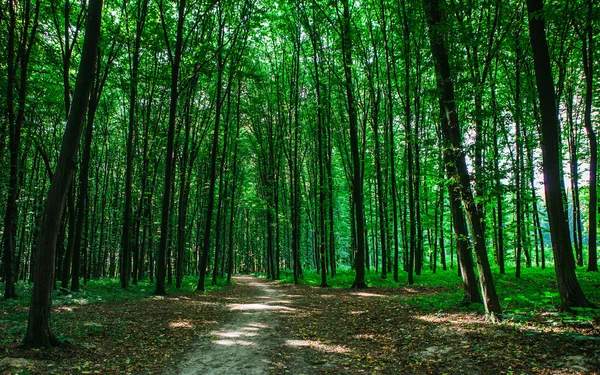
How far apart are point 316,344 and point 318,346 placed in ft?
0.54

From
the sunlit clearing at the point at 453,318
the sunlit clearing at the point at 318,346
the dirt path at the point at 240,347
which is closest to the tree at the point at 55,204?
the dirt path at the point at 240,347

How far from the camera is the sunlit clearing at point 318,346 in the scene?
6.13 meters

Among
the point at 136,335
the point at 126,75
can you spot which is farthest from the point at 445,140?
the point at 126,75

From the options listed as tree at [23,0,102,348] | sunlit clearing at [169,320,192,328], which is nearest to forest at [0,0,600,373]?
tree at [23,0,102,348]

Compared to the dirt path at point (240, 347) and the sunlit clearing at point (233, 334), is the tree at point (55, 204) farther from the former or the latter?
the sunlit clearing at point (233, 334)

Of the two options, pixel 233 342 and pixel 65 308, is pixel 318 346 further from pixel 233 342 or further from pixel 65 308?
pixel 65 308

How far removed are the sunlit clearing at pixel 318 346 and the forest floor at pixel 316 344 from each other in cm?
2

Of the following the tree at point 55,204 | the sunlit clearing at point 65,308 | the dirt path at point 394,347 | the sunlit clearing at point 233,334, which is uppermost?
the tree at point 55,204

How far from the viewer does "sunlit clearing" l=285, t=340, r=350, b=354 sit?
6.13 m

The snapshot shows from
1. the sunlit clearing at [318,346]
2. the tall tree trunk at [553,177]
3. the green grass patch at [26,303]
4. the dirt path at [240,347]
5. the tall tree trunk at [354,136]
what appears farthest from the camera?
the tall tree trunk at [354,136]

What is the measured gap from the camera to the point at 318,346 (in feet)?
21.2

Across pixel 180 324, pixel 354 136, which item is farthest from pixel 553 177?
pixel 354 136

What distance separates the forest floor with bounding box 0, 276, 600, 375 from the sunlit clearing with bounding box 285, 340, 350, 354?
0.07 feet

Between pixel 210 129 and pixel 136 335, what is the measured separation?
17.9m
